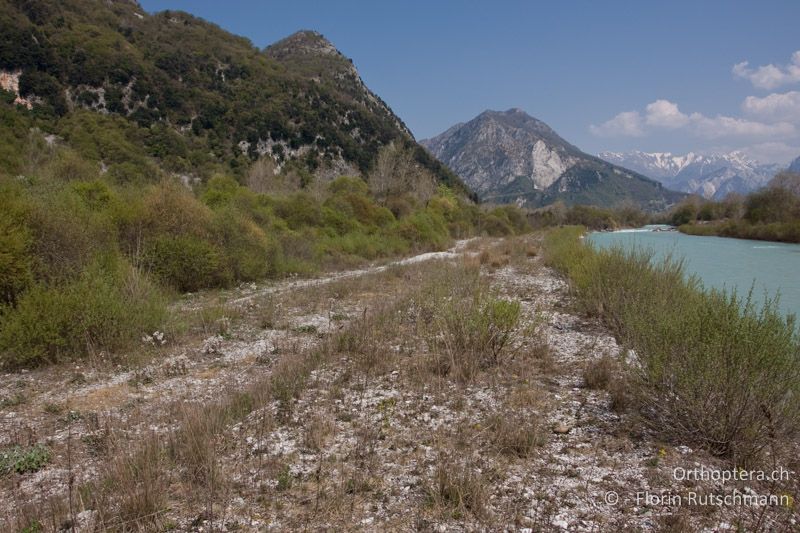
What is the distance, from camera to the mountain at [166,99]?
144 feet

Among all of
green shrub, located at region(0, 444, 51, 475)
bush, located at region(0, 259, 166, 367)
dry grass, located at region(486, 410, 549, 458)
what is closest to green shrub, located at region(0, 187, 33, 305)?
bush, located at region(0, 259, 166, 367)

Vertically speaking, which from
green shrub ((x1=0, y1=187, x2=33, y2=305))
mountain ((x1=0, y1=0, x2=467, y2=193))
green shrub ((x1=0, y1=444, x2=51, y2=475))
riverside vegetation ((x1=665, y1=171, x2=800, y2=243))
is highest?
mountain ((x1=0, y1=0, x2=467, y2=193))

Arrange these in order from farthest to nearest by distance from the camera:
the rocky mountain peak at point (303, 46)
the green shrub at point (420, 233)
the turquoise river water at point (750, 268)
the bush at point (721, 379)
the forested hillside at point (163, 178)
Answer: the rocky mountain peak at point (303, 46)
the green shrub at point (420, 233)
the turquoise river water at point (750, 268)
the forested hillside at point (163, 178)
the bush at point (721, 379)

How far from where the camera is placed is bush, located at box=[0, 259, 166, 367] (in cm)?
690

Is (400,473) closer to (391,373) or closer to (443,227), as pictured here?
(391,373)

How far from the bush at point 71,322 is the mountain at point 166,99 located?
2061 centimetres

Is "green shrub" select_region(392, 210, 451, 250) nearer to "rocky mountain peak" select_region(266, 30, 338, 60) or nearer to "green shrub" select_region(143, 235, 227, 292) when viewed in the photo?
"green shrub" select_region(143, 235, 227, 292)

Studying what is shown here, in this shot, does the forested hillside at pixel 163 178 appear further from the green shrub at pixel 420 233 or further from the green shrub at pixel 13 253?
the green shrub at pixel 420 233

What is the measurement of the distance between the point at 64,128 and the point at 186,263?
3829 cm

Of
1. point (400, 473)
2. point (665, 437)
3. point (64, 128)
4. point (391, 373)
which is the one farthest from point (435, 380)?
point (64, 128)

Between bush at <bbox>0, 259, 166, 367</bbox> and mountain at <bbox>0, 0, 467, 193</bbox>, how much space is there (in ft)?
67.6

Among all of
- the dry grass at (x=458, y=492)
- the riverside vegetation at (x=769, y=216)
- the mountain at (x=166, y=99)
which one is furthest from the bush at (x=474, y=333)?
the riverside vegetation at (x=769, y=216)

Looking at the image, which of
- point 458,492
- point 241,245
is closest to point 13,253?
point 241,245

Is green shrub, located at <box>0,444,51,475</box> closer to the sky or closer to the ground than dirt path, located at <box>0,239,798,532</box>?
closer to the ground
